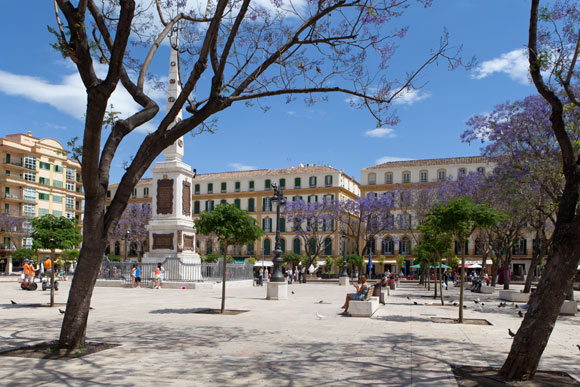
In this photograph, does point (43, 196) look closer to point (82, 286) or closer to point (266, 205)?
point (266, 205)

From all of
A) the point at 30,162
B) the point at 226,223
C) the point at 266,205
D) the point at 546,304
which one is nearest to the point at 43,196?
the point at 30,162

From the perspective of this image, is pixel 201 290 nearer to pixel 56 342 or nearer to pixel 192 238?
pixel 192 238

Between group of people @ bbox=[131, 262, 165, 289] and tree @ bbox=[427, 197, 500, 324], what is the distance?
1589 cm

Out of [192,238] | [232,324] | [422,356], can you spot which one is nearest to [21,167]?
[192,238]

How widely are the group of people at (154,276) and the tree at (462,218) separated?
15.9 metres

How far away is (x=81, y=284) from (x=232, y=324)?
472 centimetres

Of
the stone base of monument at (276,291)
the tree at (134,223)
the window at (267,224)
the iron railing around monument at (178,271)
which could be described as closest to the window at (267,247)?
the window at (267,224)

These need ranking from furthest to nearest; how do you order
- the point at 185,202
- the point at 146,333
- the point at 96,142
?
the point at 185,202 < the point at 146,333 < the point at 96,142

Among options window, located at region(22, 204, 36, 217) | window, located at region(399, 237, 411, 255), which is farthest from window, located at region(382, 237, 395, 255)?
window, located at region(22, 204, 36, 217)

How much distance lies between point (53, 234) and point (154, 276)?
10.9m

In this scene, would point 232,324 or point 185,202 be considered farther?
point 185,202

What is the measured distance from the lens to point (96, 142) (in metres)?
7.67

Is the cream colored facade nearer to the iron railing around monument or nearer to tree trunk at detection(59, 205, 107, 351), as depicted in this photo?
the iron railing around monument

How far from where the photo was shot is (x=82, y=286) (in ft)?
25.9
